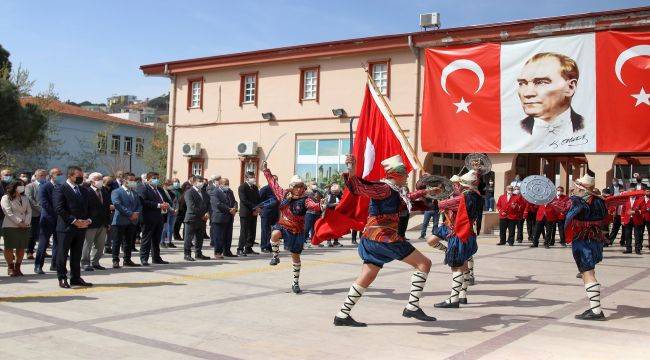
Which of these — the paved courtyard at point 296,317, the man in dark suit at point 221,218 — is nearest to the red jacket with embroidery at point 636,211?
the paved courtyard at point 296,317

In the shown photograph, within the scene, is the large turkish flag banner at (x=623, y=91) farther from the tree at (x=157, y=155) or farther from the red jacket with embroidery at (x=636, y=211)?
the tree at (x=157, y=155)

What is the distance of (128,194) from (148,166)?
4202 centimetres

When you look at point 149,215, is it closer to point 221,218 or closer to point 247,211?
point 221,218

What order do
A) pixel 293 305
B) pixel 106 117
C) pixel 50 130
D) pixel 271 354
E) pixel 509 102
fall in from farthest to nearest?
pixel 106 117 < pixel 50 130 < pixel 509 102 < pixel 293 305 < pixel 271 354

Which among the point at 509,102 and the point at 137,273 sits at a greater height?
the point at 509,102

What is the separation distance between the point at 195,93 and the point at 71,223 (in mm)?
21795

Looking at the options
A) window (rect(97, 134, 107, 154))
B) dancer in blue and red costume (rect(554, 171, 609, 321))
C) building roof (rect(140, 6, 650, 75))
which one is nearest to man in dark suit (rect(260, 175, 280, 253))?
dancer in blue and red costume (rect(554, 171, 609, 321))

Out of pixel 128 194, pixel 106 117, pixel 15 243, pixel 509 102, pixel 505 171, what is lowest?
pixel 15 243

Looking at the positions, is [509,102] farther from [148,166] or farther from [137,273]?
[148,166]

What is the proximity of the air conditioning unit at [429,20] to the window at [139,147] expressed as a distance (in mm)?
35804

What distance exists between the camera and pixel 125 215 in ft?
39.8

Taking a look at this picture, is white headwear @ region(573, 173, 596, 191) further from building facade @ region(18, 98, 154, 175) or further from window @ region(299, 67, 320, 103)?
building facade @ region(18, 98, 154, 175)

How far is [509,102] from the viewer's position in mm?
A: 21203

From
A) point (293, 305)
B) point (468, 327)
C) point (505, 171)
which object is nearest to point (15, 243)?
point (293, 305)
